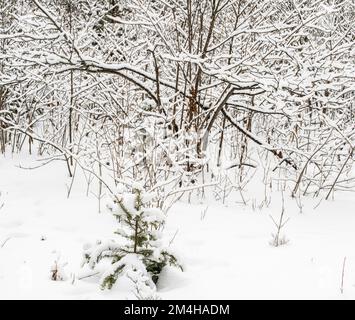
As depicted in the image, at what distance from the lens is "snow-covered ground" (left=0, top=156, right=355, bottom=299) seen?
271cm

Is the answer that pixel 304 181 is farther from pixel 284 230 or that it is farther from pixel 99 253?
pixel 99 253

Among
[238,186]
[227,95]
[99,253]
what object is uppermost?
[227,95]

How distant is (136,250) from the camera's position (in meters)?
2.91

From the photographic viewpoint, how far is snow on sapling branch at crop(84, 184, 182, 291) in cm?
274

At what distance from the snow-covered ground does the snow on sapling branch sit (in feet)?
0.27

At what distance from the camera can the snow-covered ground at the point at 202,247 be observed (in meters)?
2.71

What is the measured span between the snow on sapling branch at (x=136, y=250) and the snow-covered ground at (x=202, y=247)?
83 millimetres

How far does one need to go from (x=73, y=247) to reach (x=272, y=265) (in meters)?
1.37

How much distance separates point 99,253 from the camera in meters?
2.86

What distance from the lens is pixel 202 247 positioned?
11.3ft

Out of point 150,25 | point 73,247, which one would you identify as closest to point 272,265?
point 73,247

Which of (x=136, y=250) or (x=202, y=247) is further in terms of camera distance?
(x=202, y=247)

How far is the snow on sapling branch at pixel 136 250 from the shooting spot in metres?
2.74

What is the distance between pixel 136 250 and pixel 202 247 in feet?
2.21
